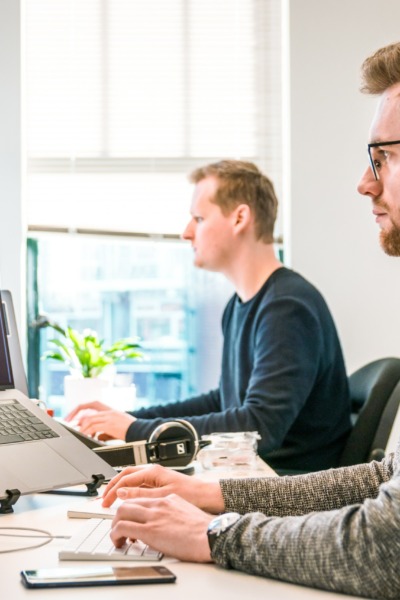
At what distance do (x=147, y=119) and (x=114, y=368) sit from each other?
1.04m

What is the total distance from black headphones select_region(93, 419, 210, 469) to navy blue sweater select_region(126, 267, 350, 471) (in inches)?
11.8

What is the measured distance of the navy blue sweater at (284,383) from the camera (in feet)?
7.23

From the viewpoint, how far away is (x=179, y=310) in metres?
3.66

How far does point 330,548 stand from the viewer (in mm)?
969

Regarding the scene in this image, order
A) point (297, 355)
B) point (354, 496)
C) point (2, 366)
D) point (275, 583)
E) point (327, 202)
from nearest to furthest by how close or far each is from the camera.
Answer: point (275, 583) < point (354, 496) < point (2, 366) < point (297, 355) < point (327, 202)

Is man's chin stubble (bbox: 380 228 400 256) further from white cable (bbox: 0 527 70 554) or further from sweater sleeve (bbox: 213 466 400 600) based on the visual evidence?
white cable (bbox: 0 527 70 554)

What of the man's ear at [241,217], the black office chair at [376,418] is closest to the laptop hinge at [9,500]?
the black office chair at [376,418]

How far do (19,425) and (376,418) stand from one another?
1124 mm

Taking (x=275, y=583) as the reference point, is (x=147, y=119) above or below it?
above

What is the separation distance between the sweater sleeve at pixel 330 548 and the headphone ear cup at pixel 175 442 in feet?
2.51

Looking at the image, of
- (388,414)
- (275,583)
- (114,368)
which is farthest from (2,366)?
(114,368)

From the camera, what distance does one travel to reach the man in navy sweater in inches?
87.0

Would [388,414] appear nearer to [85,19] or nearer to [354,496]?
[354,496]

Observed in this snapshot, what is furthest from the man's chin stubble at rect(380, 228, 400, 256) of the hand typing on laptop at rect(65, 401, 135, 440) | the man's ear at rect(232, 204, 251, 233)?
the man's ear at rect(232, 204, 251, 233)
